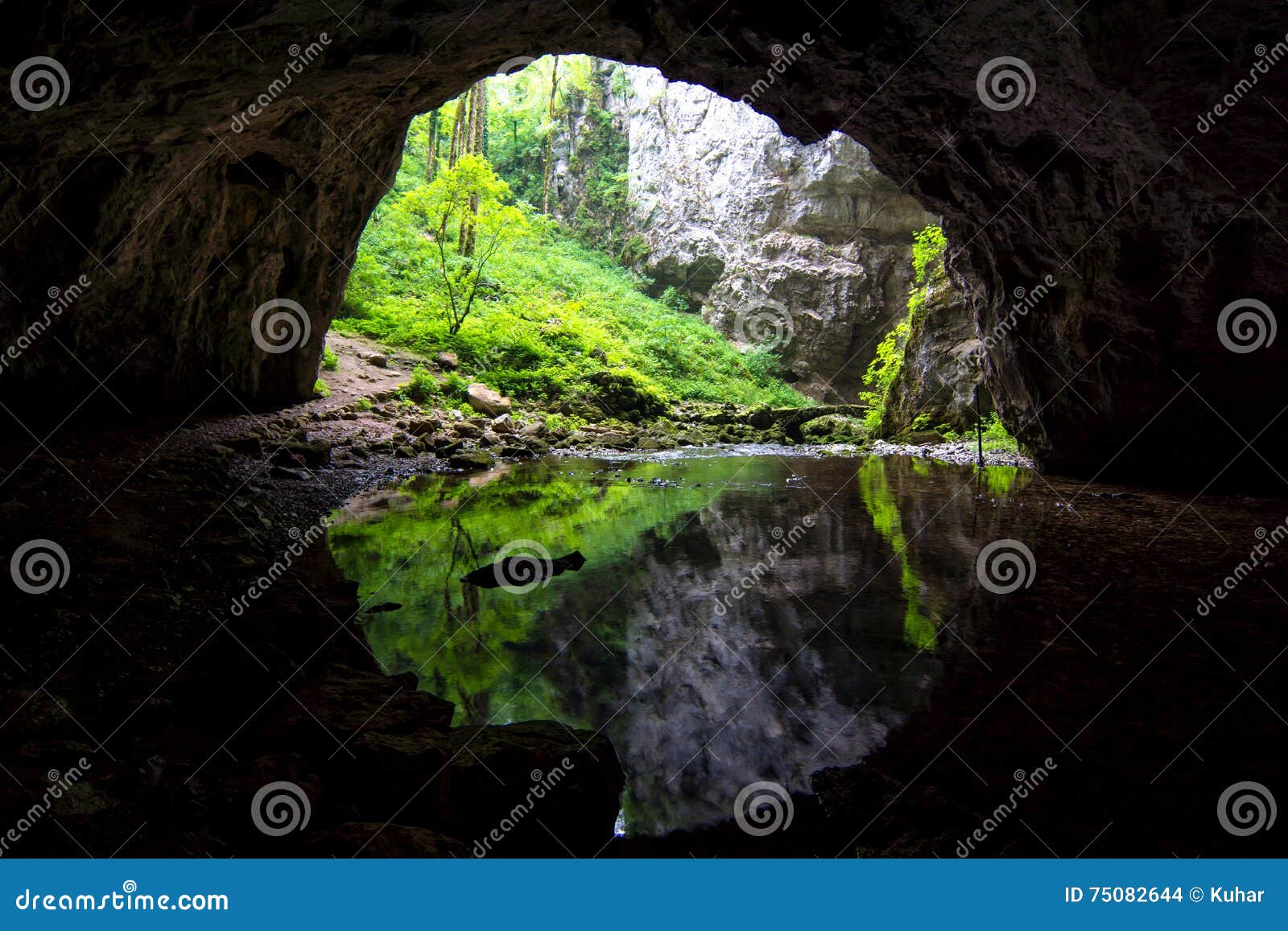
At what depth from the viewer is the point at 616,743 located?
3.21 m
